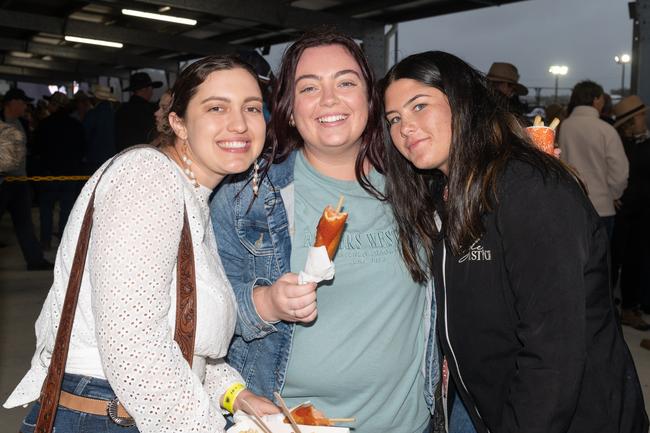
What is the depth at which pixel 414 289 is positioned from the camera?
240cm

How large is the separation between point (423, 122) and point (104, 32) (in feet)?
65.7

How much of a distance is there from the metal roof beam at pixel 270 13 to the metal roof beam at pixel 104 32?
524cm

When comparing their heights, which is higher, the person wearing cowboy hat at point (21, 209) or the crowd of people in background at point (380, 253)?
the crowd of people in background at point (380, 253)

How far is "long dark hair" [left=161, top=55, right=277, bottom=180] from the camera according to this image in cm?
205

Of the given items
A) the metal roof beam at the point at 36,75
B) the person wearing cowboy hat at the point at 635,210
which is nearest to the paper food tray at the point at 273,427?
the person wearing cowboy hat at the point at 635,210

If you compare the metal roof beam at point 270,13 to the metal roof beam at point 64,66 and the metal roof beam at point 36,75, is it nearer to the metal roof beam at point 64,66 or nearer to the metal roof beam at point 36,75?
the metal roof beam at point 64,66

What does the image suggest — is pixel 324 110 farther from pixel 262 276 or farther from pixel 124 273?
pixel 124 273

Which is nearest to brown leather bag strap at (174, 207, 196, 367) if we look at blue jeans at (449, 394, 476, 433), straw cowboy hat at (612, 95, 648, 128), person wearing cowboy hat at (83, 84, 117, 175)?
blue jeans at (449, 394, 476, 433)

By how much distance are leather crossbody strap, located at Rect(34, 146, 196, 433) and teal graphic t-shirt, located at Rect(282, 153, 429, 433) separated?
639 millimetres

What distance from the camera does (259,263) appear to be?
2.41m

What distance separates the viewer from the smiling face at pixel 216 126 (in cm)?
204

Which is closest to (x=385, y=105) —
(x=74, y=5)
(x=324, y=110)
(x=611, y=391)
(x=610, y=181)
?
(x=324, y=110)

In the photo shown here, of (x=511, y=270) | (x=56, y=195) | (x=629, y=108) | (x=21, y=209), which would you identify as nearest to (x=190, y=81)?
(x=511, y=270)

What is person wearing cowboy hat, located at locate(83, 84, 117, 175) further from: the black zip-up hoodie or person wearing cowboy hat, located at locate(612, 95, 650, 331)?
the black zip-up hoodie
